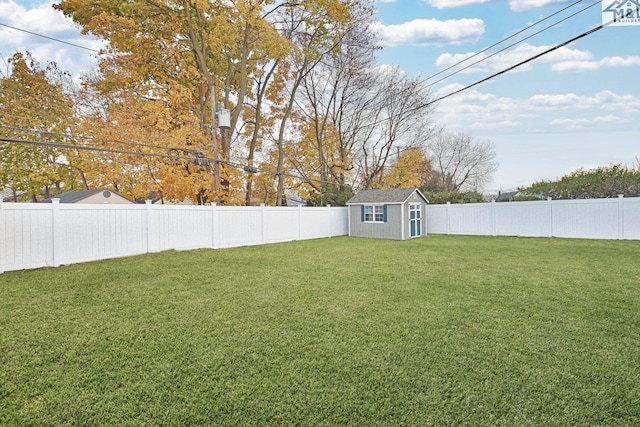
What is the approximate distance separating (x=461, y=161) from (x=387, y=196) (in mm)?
19041

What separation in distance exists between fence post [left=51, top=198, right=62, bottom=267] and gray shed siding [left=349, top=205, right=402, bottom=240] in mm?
9698

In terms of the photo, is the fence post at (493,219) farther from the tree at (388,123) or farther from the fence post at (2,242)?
the fence post at (2,242)

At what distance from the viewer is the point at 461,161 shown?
91.6 feet

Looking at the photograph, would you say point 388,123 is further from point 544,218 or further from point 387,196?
point 544,218

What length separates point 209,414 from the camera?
5.81 ft

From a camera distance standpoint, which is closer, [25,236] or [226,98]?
[25,236]

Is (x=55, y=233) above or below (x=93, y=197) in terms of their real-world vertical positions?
below

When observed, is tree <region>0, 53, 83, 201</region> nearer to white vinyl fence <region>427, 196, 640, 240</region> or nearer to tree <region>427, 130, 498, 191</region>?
white vinyl fence <region>427, 196, 640, 240</region>

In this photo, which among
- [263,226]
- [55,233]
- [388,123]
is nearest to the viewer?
[55,233]

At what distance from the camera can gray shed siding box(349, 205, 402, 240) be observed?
11.7 m

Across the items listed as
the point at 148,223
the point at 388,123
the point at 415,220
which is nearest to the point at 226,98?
the point at 148,223

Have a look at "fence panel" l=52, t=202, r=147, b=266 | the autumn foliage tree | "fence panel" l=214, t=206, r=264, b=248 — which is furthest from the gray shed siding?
"fence panel" l=52, t=202, r=147, b=266

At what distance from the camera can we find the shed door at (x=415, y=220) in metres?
12.1

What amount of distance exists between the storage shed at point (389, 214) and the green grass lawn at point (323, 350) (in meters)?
6.49
